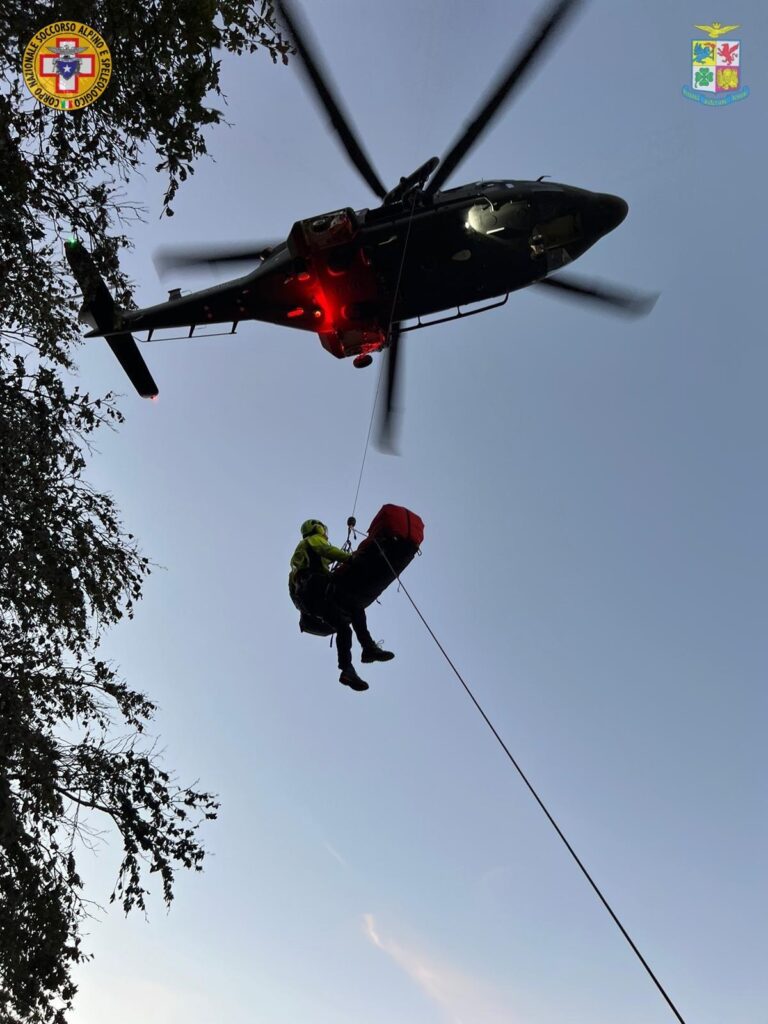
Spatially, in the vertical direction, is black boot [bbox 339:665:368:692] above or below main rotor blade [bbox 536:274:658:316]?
below

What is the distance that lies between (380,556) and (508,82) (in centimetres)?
438

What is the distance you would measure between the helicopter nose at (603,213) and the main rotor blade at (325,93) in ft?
7.51

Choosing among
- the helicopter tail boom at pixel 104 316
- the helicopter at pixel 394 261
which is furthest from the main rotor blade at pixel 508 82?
the helicopter tail boom at pixel 104 316

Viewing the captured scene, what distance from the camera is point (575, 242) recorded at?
8.38 m

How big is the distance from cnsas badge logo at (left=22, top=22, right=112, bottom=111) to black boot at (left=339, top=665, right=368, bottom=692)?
507 cm

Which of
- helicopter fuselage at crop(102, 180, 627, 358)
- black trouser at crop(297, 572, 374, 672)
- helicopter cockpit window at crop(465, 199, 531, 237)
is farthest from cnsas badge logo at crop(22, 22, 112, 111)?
black trouser at crop(297, 572, 374, 672)

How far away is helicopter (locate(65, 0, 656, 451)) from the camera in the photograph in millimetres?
7852

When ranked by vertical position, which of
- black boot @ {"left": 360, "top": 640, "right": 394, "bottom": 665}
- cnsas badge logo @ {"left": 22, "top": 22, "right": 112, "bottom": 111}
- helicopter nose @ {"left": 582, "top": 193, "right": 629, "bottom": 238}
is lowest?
black boot @ {"left": 360, "top": 640, "right": 394, "bottom": 665}

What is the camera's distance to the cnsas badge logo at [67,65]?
16.9 ft

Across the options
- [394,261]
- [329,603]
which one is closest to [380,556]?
[329,603]

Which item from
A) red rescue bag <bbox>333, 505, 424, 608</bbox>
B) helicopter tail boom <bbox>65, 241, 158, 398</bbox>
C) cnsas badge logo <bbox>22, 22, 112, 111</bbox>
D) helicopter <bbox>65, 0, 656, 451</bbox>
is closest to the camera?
cnsas badge logo <bbox>22, 22, 112, 111</bbox>

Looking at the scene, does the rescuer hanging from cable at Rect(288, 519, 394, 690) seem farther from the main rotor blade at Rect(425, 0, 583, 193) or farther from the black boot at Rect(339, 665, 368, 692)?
the main rotor blade at Rect(425, 0, 583, 193)

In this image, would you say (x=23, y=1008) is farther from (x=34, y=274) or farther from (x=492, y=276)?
(x=492, y=276)

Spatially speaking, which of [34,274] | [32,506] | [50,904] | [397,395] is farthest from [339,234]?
[50,904]
